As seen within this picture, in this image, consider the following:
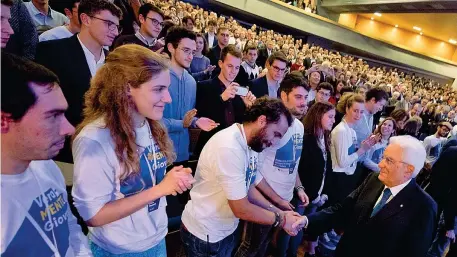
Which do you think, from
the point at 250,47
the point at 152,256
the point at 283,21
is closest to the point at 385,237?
the point at 152,256

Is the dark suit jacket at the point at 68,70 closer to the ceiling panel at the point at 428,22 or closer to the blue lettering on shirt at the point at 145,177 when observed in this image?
the blue lettering on shirt at the point at 145,177

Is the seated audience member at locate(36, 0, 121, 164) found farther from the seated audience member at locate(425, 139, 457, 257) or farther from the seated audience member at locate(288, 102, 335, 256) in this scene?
the seated audience member at locate(425, 139, 457, 257)

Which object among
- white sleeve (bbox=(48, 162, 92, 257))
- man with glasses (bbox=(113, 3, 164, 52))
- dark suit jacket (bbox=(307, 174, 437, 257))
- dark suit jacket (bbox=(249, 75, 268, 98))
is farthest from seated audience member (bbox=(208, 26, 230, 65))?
white sleeve (bbox=(48, 162, 92, 257))

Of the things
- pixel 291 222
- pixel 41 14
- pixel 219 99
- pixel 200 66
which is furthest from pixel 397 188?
pixel 41 14

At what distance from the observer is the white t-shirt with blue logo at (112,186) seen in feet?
3.26

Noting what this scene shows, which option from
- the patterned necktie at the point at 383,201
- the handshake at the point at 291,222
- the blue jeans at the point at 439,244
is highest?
the patterned necktie at the point at 383,201

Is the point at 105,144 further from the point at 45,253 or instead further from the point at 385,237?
the point at 385,237

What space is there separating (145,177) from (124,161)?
137 mm

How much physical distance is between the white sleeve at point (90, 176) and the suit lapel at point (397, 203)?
150 cm

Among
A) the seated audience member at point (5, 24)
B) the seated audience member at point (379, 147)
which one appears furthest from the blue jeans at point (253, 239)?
the seated audience member at point (5, 24)

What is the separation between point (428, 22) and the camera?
1695cm

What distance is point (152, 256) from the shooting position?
122 cm

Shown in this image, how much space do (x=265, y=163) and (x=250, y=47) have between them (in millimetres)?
2871

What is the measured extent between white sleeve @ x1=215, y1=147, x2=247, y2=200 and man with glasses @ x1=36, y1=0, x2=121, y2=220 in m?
0.95
